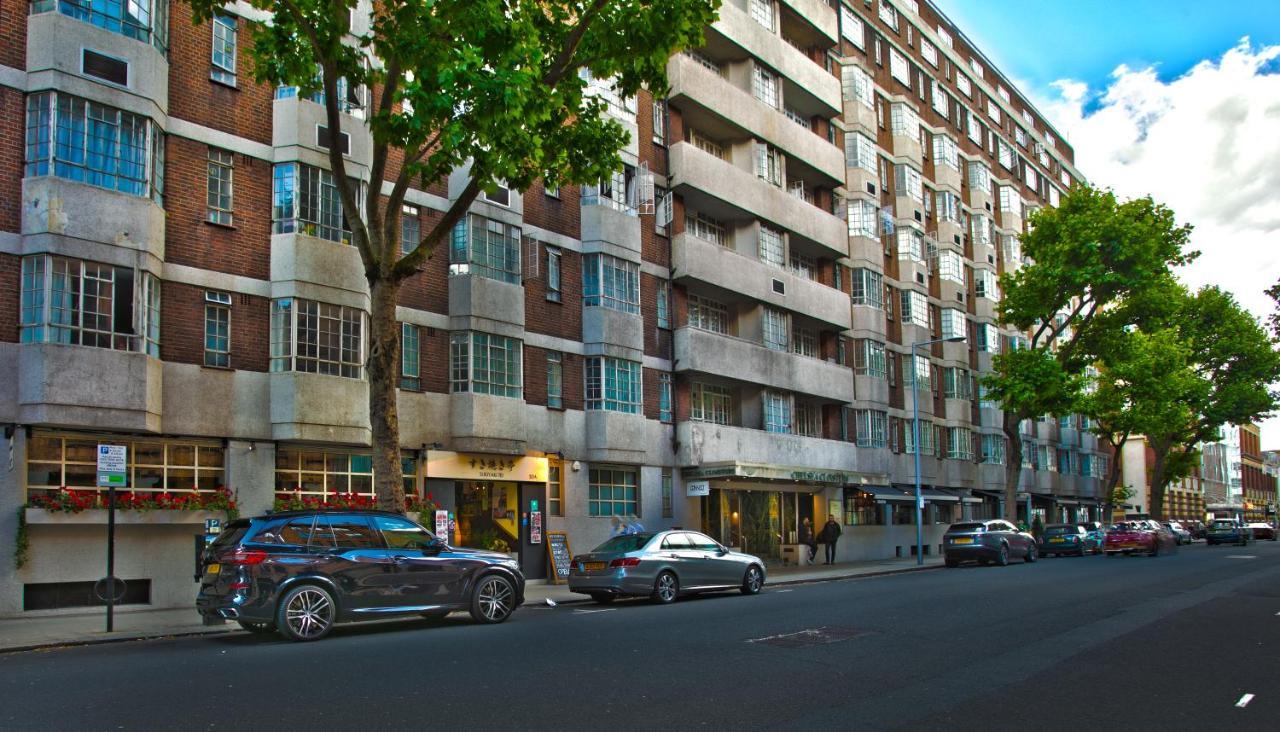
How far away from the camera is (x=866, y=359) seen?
40.7m

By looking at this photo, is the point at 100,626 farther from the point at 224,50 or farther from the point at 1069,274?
the point at 1069,274

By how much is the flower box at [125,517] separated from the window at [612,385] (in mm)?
10905

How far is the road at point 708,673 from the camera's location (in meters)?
8.16

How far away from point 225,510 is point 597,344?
1123 centimetres

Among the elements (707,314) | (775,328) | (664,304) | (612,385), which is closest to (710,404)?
(707,314)

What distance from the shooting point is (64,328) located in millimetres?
17609

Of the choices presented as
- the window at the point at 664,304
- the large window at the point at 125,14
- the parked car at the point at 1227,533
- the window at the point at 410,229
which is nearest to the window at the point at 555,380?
the window at the point at 664,304

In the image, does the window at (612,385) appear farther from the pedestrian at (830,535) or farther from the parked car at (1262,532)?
the parked car at (1262,532)

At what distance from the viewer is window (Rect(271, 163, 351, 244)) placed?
2139cm

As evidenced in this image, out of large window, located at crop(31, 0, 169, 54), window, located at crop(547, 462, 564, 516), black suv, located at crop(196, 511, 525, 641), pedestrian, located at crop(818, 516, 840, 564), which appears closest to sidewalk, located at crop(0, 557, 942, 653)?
black suv, located at crop(196, 511, 525, 641)

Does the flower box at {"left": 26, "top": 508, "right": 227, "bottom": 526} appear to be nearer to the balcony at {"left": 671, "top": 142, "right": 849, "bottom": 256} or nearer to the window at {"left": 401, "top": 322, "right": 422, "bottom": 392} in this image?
the window at {"left": 401, "top": 322, "right": 422, "bottom": 392}

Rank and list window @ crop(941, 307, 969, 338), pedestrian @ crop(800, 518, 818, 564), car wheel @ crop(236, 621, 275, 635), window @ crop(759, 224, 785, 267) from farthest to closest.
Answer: window @ crop(941, 307, 969, 338) → pedestrian @ crop(800, 518, 818, 564) → window @ crop(759, 224, 785, 267) → car wheel @ crop(236, 621, 275, 635)

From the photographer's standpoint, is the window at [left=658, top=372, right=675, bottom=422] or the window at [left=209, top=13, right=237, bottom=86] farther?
the window at [left=658, top=372, right=675, bottom=422]

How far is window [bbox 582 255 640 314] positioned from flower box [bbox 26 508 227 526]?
39.0ft
